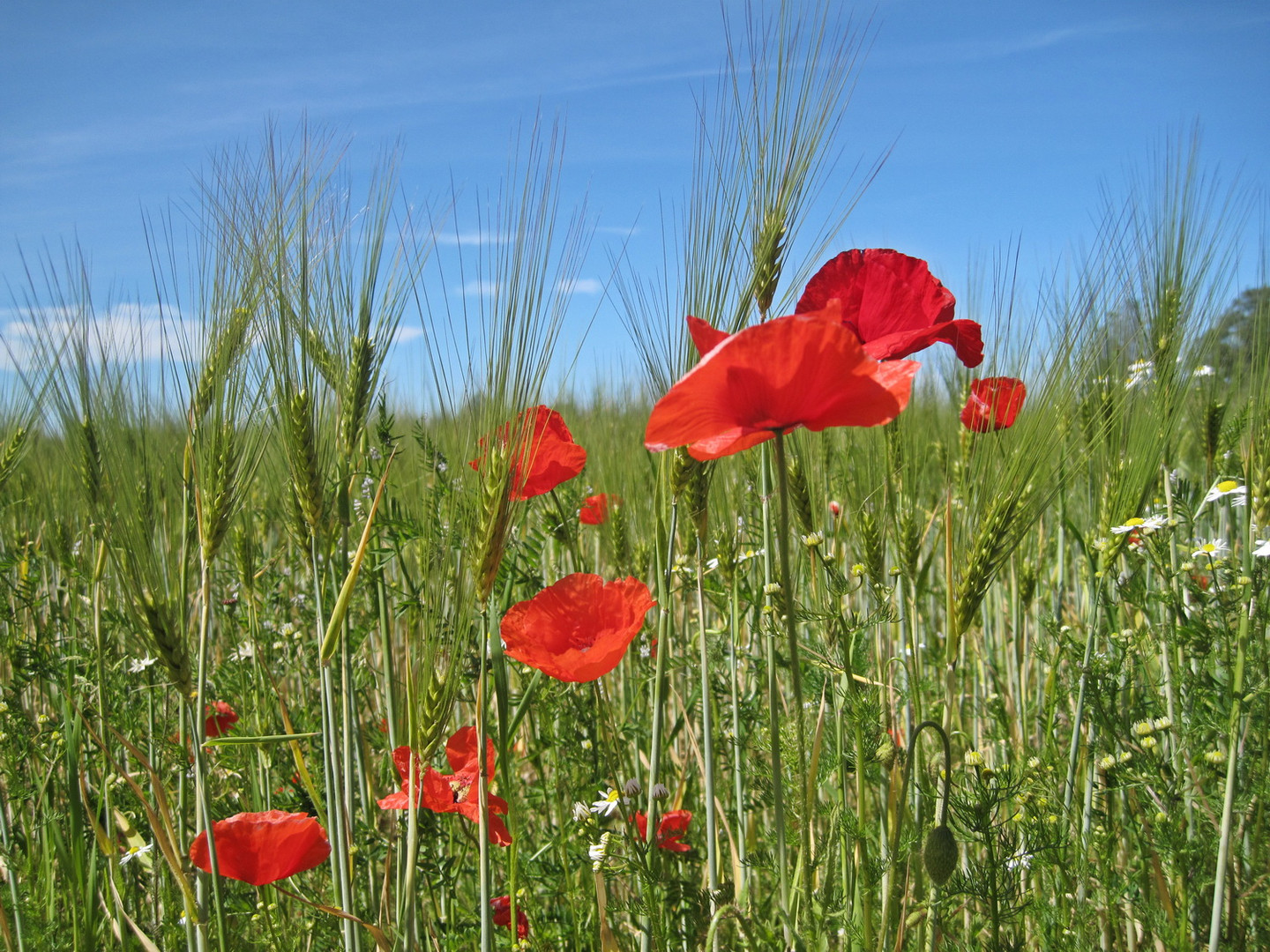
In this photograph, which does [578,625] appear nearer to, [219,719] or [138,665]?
[219,719]

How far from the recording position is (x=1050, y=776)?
1435mm

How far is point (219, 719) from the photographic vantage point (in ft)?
5.86

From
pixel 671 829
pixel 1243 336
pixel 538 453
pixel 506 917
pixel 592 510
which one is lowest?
pixel 506 917

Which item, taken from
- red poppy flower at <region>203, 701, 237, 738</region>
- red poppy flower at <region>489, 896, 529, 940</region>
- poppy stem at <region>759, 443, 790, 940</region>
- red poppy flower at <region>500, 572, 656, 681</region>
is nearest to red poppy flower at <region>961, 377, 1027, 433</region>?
poppy stem at <region>759, 443, 790, 940</region>

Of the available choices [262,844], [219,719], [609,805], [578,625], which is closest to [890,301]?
[578,625]

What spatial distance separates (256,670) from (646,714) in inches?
37.3

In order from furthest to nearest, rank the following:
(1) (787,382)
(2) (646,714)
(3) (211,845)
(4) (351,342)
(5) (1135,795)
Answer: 1. (2) (646,714)
2. (5) (1135,795)
3. (4) (351,342)
4. (3) (211,845)
5. (1) (787,382)

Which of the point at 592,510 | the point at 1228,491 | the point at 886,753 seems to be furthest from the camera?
the point at 592,510

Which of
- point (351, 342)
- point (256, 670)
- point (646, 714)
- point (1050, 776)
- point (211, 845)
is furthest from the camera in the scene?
point (646, 714)

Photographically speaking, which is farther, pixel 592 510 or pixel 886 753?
pixel 592 510

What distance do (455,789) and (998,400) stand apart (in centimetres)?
105

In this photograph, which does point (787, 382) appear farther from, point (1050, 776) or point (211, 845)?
point (1050, 776)

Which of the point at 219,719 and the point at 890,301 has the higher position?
the point at 890,301

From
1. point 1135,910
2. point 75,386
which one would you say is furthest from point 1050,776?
point 75,386
